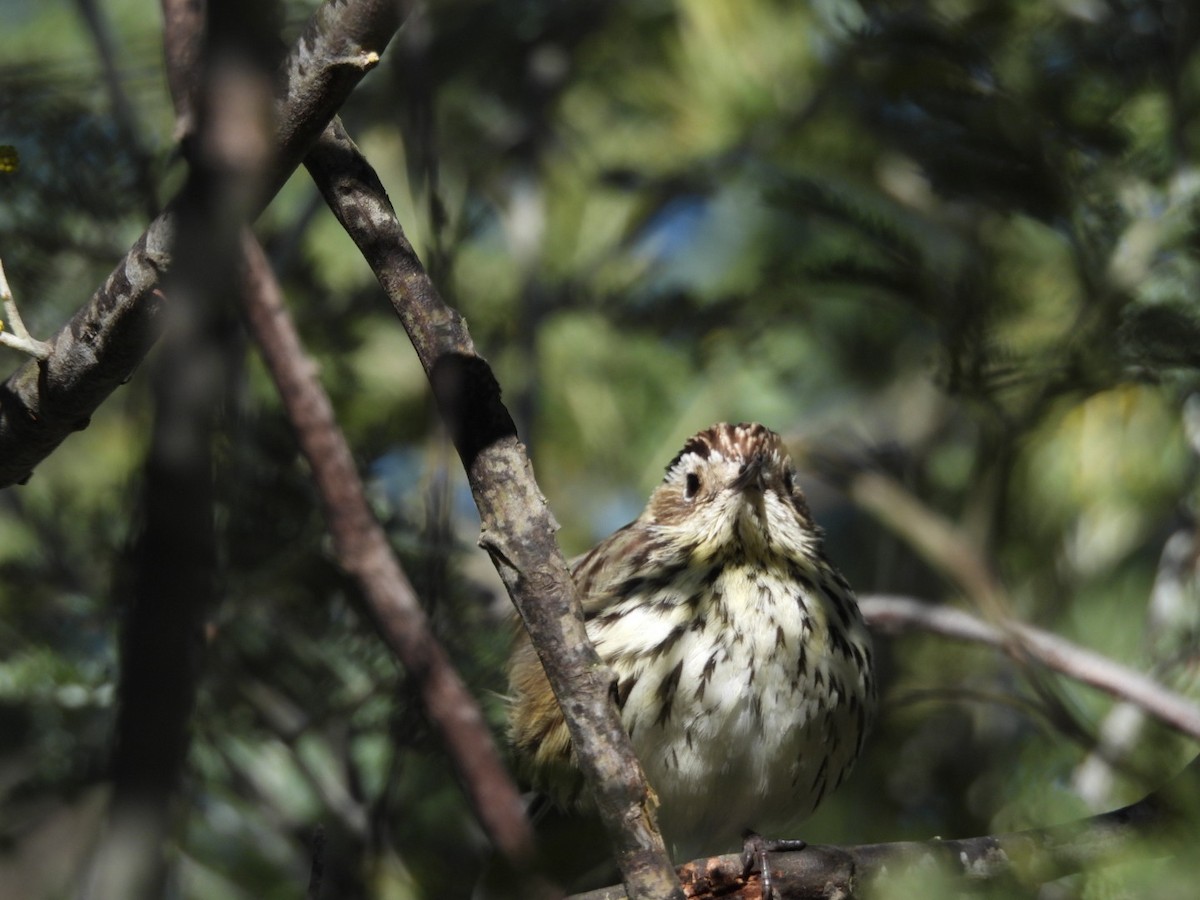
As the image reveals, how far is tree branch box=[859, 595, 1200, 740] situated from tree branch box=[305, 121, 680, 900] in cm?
165

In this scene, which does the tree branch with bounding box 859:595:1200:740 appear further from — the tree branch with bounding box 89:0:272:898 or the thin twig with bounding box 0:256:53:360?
the tree branch with bounding box 89:0:272:898

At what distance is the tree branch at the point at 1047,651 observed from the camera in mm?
4129

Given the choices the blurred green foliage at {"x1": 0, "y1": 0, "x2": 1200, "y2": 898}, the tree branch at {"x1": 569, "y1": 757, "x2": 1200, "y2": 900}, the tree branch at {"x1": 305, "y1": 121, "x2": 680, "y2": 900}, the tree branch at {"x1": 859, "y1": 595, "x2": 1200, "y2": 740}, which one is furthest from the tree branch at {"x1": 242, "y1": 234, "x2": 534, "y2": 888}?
the tree branch at {"x1": 859, "y1": 595, "x2": 1200, "y2": 740}

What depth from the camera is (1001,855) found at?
2.57 m

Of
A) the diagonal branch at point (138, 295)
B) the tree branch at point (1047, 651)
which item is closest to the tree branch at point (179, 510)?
the diagonal branch at point (138, 295)

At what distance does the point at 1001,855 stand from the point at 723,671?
5.47 ft

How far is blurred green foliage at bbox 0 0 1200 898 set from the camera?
4.12 meters

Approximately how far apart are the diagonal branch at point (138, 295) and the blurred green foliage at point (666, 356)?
10.8 inches

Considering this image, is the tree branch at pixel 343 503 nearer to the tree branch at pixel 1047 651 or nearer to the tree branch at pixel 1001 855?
the tree branch at pixel 1001 855

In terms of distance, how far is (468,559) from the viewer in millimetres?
5977

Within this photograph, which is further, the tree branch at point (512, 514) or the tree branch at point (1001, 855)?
the tree branch at point (512, 514)

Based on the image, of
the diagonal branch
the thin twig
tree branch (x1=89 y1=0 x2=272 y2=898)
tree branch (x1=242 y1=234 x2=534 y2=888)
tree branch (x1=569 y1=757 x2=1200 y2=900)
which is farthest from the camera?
tree branch (x1=242 y1=234 x2=534 y2=888)

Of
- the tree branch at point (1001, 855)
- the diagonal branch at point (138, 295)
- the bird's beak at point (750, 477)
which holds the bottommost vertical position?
the tree branch at point (1001, 855)

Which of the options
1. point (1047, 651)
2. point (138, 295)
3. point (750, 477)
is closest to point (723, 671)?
point (750, 477)
